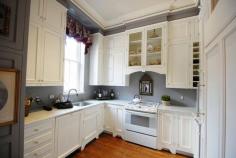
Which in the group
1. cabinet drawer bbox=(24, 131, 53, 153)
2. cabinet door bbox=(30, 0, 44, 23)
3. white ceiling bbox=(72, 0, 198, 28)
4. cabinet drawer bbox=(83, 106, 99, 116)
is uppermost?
white ceiling bbox=(72, 0, 198, 28)

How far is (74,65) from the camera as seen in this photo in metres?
3.39

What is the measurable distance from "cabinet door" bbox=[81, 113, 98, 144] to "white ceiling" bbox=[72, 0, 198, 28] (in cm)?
239

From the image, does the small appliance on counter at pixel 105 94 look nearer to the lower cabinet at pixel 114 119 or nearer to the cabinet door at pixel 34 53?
the lower cabinet at pixel 114 119

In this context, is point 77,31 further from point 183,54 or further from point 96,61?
point 183,54

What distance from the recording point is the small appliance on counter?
3.78 meters

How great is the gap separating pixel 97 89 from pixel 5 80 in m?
3.01

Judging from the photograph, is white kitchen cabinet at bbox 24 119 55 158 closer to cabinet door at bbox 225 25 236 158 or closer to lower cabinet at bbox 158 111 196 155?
cabinet door at bbox 225 25 236 158

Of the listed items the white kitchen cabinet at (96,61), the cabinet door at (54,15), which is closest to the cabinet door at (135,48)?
the white kitchen cabinet at (96,61)

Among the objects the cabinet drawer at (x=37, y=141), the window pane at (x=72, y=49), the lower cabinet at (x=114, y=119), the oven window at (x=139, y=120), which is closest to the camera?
the cabinet drawer at (x=37, y=141)

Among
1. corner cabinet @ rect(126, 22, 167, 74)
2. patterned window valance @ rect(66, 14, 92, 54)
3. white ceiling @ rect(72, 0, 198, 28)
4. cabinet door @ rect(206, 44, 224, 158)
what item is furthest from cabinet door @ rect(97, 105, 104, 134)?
cabinet door @ rect(206, 44, 224, 158)

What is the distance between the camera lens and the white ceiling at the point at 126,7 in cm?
270

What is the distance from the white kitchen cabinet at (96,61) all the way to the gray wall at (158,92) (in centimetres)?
61

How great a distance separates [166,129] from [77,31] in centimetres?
303

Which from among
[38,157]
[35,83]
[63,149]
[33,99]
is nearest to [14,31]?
[35,83]
